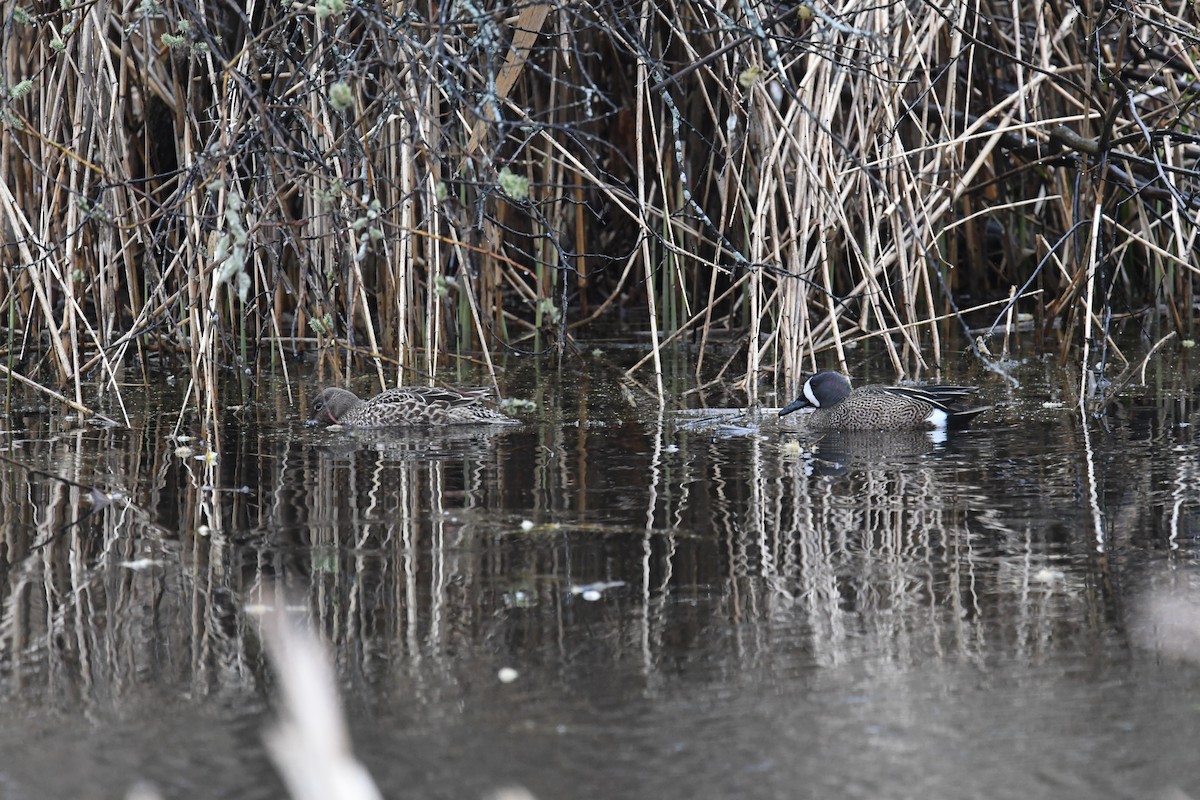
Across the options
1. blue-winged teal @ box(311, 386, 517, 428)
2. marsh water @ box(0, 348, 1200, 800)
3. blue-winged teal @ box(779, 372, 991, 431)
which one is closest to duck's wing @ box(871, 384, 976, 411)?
blue-winged teal @ box(779, 372, 991, 431)

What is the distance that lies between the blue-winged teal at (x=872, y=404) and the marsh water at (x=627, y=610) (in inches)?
9.1

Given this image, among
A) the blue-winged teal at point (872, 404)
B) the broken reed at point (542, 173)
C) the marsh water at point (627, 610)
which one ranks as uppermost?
the broken reed at point (542, 173)

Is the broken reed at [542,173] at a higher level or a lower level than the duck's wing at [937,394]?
higher

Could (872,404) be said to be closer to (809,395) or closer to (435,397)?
(809,395)

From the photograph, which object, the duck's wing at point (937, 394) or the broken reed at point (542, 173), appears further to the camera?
the duck's wing at point (937, 394)

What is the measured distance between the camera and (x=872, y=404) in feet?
22.1

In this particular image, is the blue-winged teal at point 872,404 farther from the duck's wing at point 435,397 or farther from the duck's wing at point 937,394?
the duck's wing at point 435,397

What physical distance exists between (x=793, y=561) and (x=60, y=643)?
6.02ft

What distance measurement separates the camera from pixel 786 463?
586 centimetres

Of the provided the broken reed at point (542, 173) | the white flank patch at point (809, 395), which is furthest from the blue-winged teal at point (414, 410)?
the white flank patch at point (809, 395)

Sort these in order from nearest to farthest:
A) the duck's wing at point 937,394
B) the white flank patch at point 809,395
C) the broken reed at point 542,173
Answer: the broken reed at point 542,173 < the duck's wing at point 937,394 < the white flank patch at point 809,395

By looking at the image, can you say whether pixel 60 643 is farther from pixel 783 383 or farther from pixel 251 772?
pixel 783 383

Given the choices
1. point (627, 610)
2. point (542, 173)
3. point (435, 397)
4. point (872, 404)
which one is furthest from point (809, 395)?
point (627, 610)

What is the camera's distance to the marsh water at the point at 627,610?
3014 mm
